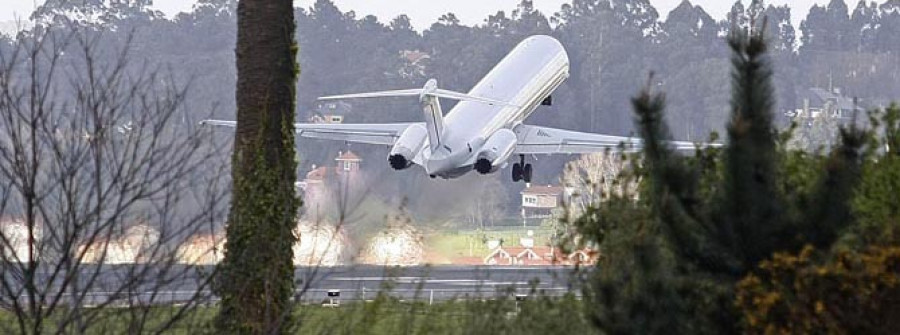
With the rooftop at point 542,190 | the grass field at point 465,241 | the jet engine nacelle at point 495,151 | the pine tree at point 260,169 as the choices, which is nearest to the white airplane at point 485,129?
the jet engine nacelle at point 495,151

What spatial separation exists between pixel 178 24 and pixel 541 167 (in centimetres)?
2418

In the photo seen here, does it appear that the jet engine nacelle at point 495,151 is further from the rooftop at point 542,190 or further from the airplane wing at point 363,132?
the rooftop at point 542,190

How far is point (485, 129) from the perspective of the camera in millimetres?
52281

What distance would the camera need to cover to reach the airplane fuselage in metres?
50.8

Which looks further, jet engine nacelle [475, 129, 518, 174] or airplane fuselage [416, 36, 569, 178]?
→ airplane fuselage [416, 36, 569, 178]

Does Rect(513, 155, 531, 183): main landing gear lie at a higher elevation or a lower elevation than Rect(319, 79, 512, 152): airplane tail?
lower

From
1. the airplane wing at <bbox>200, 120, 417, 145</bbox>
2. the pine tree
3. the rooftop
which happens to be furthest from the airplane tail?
the pine tree

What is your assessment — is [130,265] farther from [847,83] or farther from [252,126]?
[847,83]

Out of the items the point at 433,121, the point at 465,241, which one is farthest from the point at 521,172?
the point at 465,241

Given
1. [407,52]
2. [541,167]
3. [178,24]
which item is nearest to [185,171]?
[541,167]

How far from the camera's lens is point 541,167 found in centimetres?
8688

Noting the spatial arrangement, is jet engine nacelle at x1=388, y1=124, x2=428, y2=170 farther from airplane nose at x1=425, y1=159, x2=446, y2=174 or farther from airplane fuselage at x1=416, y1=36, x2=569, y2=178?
airplane nose at x1=425, y1=159, x2=446, y2=174

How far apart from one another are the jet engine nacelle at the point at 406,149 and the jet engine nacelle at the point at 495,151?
1.48m

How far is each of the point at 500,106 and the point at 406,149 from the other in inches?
140
